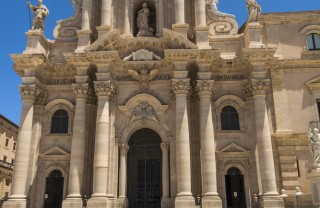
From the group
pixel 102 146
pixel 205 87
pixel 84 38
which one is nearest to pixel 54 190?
pixel 102 146

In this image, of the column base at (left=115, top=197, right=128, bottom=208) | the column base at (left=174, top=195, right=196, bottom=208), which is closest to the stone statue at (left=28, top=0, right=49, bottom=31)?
the column base at (left=115, top=197, right=128, bottom=208)

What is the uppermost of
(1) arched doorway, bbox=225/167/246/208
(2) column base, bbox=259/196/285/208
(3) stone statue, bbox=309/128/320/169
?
(3) stone statue, bbox=309/128/320/169

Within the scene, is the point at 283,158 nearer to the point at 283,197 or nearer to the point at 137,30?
the point at 283,197

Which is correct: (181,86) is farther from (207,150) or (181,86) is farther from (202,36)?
(207,150)

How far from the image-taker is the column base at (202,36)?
2400 cm

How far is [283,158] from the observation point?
2278 centimetres

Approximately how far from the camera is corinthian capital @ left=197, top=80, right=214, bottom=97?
903 inches

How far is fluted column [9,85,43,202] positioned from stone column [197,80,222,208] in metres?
11.2

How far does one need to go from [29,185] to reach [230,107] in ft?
47.4

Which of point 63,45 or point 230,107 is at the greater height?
point 63,45

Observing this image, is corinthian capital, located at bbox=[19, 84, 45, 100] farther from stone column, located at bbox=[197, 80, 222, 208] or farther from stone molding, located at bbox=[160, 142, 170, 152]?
stone column, located at bbox=[197, 80, 222, 208]

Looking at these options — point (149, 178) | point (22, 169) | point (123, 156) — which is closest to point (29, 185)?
point (22, 169)

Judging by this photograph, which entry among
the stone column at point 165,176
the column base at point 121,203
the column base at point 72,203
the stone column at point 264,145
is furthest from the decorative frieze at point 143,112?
the stone column at point 264,145

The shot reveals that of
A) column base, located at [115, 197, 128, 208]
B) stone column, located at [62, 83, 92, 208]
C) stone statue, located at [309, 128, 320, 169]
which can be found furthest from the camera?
column base, located at [115, 197, 128, 208]
